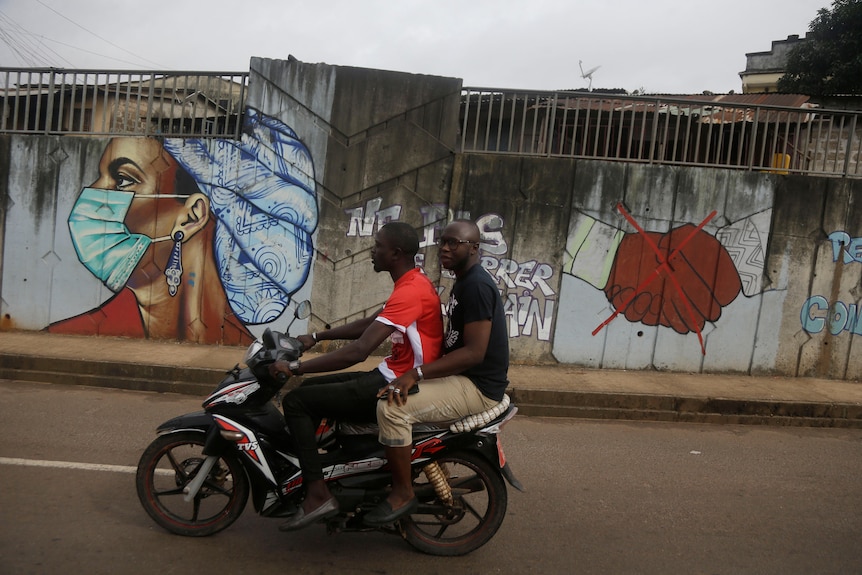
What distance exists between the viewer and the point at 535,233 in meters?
8.51

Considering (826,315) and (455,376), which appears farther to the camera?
(826,315)

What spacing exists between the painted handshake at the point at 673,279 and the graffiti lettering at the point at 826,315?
2.91ft

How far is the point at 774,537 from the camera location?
4211mm

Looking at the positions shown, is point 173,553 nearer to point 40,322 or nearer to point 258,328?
point 258,328

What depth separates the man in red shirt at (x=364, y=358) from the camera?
3.47 metres

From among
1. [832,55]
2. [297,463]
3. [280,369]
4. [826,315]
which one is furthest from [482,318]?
[832,55]

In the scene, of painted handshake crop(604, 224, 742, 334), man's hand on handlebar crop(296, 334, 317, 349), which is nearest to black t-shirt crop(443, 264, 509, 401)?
man's hand on handlebar crop(296, 334, 317, 349)

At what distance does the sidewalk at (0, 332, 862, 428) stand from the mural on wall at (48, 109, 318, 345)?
81cm

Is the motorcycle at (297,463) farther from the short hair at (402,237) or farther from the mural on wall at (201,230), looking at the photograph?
the mural on wall at (201,230)

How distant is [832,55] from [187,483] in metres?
19.7

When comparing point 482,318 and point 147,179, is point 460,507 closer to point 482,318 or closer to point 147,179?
point 482,318

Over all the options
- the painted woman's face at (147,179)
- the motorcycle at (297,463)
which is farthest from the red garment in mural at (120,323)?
the motorcycle at (297,463)

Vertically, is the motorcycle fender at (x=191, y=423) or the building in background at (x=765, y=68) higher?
the building in background at (x=765, y=68)

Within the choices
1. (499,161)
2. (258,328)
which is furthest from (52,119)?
(499,161)
